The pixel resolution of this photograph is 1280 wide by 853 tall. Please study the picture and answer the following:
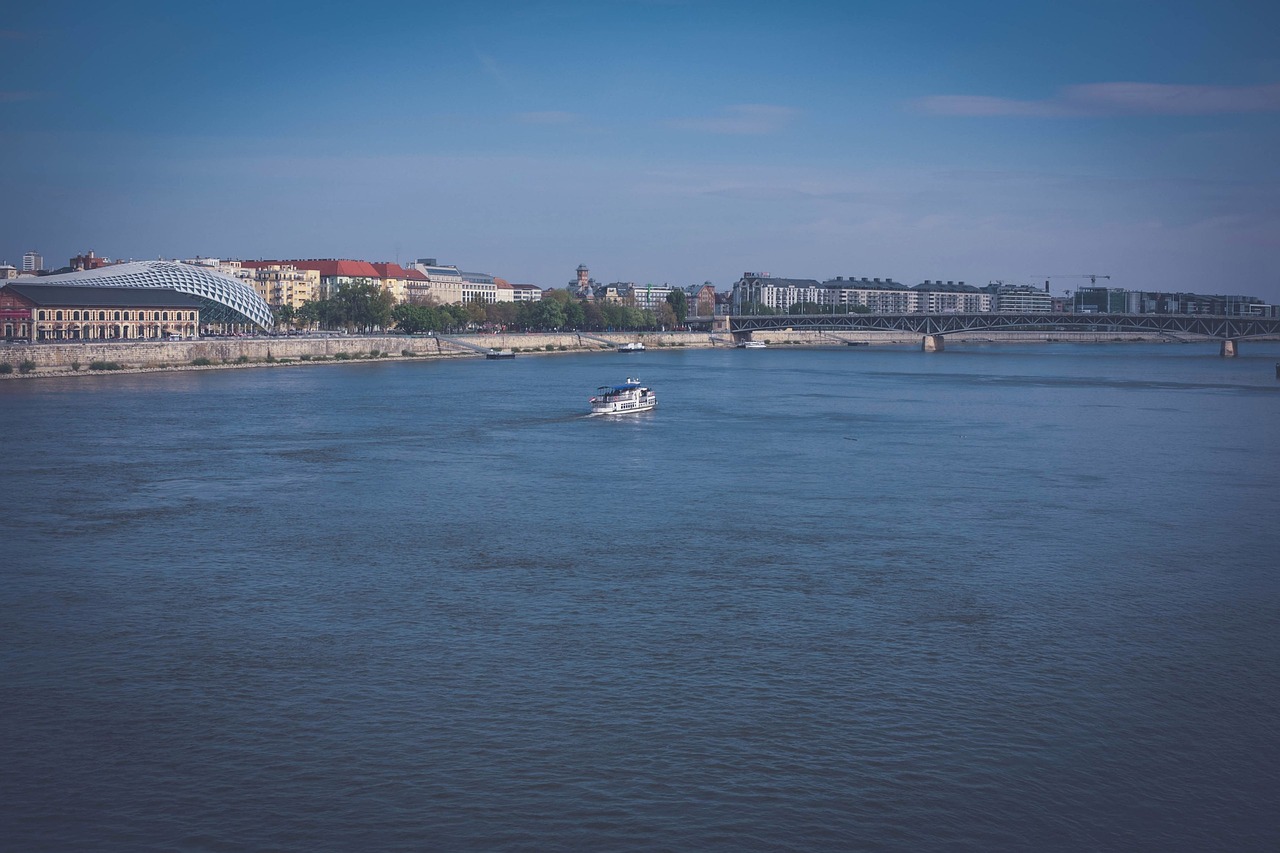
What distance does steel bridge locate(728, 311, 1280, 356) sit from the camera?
4706 cm

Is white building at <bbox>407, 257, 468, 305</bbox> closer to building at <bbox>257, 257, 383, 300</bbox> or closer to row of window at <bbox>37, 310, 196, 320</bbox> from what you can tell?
building at <bbox>257, 257, 383, 300</bbox>

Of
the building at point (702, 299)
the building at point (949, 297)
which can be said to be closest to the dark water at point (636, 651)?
the building at point (702, 299)

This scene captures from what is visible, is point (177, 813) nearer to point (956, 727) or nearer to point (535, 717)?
point (535, 717)

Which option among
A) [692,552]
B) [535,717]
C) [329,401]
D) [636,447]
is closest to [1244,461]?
[636,447]

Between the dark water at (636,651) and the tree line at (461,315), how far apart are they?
34.4 meters

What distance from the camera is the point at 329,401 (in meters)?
25.1

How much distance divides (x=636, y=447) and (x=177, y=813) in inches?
499

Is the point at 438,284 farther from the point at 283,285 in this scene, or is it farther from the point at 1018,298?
→ the point at 1018,298

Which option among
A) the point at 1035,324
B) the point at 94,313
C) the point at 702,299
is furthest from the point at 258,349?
the point at 702,299

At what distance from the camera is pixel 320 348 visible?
4034cm

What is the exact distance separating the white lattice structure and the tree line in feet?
12.0

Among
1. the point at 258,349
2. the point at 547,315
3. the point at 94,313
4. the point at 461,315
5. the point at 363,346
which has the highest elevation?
the point at 547,315

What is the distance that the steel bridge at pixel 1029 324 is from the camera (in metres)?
47.1

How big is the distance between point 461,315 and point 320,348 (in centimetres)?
1580
